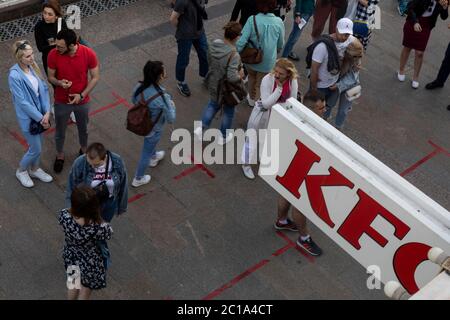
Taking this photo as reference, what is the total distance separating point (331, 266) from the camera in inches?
230

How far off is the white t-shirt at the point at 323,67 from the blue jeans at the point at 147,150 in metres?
2.03

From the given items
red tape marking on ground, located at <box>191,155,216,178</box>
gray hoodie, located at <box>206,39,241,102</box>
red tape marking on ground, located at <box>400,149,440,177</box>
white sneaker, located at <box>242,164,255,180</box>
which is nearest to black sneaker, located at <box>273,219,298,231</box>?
white sneaker, located at <box>242,164,255,180</box>

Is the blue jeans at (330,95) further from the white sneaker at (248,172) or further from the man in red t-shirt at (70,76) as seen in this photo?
the man in red t-shirt at (70,76)

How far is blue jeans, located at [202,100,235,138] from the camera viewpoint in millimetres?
6793

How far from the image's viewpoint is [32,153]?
6.03m

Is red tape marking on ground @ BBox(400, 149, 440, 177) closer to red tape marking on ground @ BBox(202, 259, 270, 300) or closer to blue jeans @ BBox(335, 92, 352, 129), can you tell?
blue jeans @ BBox(335, 92, 352, 129)

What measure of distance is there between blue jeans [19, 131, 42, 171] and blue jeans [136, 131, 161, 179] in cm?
109

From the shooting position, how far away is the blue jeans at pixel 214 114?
6.79 m

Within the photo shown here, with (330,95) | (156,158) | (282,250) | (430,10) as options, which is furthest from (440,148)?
(156,158)

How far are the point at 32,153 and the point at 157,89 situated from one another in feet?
5.15

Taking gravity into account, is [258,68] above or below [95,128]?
above
